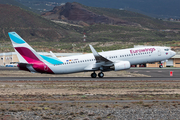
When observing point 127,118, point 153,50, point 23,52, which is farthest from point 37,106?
point 153,50

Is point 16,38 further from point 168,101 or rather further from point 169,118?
point 169,118

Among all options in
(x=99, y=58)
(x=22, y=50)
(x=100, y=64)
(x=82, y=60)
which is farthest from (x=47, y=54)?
(x=22, y=50)

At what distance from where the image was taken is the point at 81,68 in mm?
49438

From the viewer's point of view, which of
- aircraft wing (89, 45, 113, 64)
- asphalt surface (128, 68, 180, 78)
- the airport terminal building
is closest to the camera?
aircraft wing (89, 45, 113, 64)

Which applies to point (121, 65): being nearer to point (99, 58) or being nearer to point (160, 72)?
point (99, 58)

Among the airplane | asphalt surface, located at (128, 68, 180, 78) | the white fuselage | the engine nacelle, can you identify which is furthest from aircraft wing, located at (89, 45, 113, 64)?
asphalt surface, located at (128, 68, 180, 78)

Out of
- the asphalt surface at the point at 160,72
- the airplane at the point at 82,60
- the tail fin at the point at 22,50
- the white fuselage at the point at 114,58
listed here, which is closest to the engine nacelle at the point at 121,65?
the airplane at the point at 82,60

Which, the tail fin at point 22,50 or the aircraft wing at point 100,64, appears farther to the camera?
the aircraft wing at point 100,64

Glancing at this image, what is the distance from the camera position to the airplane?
151 ft

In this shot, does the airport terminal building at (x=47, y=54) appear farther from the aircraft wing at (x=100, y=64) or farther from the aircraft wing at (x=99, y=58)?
the aircraft wing at (x=99, y=58)

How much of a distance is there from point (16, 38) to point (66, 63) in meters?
8.74

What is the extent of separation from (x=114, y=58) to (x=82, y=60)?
5.22 metres

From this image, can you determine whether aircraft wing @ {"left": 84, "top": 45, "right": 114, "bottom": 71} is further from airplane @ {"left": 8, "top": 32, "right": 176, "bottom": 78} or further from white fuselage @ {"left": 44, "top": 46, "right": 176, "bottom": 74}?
white fuselage @ {"left": 44, "top": 46, "right": 176, "bottom": 74}

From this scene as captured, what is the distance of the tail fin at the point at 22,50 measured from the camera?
45375 mm
